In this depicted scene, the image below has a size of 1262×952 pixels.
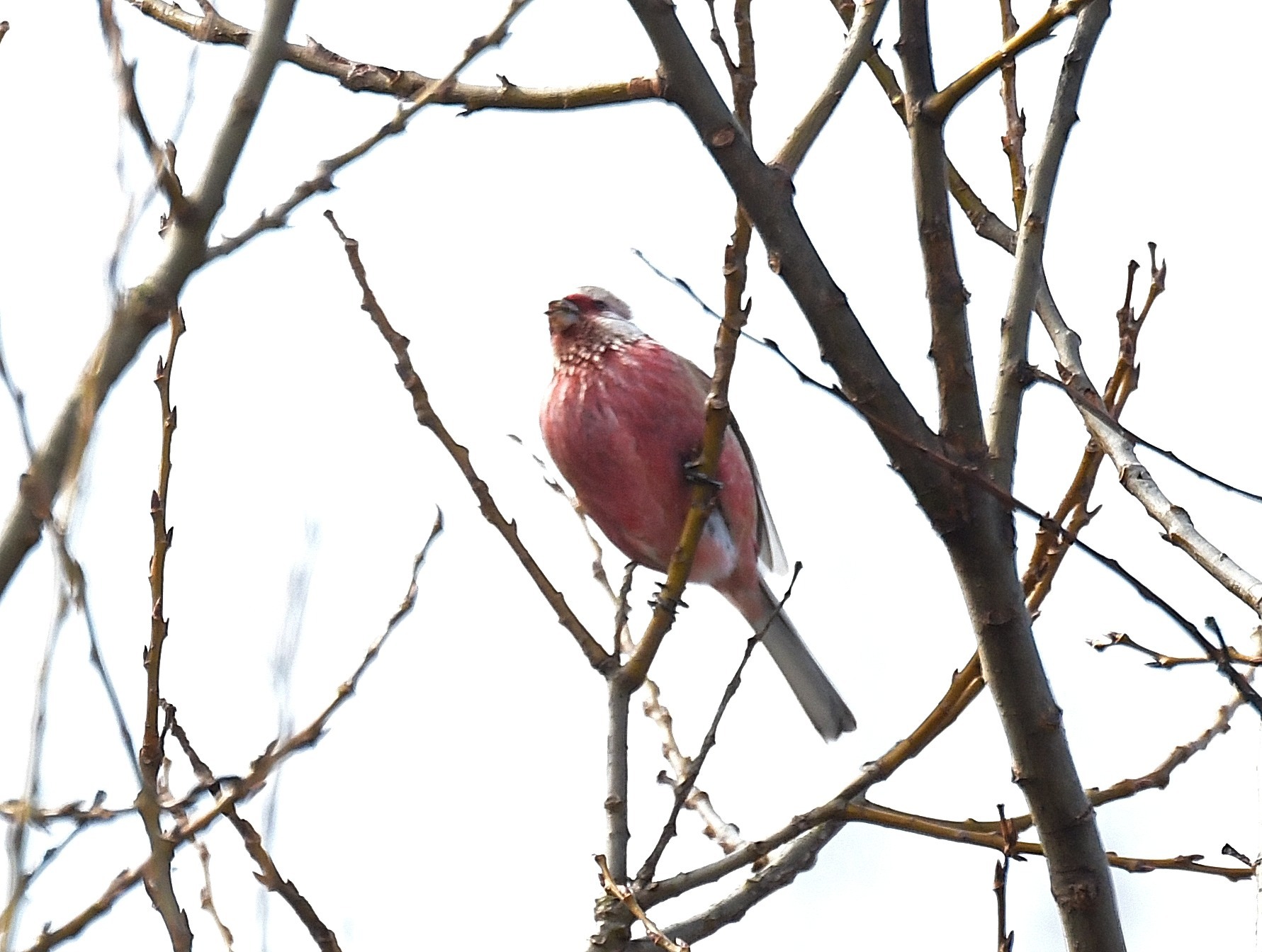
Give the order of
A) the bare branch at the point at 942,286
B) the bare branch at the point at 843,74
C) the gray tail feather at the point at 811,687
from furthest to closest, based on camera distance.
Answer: the gray tail feather at the point at 811,687, the bare branch at the point at 843,74, the bare branch at the point at 942,286

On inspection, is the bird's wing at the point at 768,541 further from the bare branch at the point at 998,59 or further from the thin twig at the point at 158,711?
the thin twig at the point at 158,711

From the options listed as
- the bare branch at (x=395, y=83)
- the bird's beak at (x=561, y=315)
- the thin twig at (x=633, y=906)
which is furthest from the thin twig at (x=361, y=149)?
the bird's beak at (x=561, y=315)

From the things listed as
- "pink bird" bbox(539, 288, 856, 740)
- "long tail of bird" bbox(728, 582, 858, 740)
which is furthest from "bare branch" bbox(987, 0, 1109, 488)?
"long tail of bird" bbox(728, 582, 858, 740)

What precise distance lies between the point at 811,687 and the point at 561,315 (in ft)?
6.25

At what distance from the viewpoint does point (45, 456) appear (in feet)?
6.29

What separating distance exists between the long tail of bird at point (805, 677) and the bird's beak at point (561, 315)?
4.53 ft

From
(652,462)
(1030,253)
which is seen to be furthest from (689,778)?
(652,462)

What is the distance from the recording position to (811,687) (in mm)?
6898

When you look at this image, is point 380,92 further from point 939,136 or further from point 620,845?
point 620,845

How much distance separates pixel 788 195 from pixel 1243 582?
3.91 ft

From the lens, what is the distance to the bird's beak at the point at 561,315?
693 cm

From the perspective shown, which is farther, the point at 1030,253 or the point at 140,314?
the point at 1030,253

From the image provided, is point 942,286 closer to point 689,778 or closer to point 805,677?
point 689,778

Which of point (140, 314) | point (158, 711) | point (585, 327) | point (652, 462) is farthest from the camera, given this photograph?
point (585, 327)
